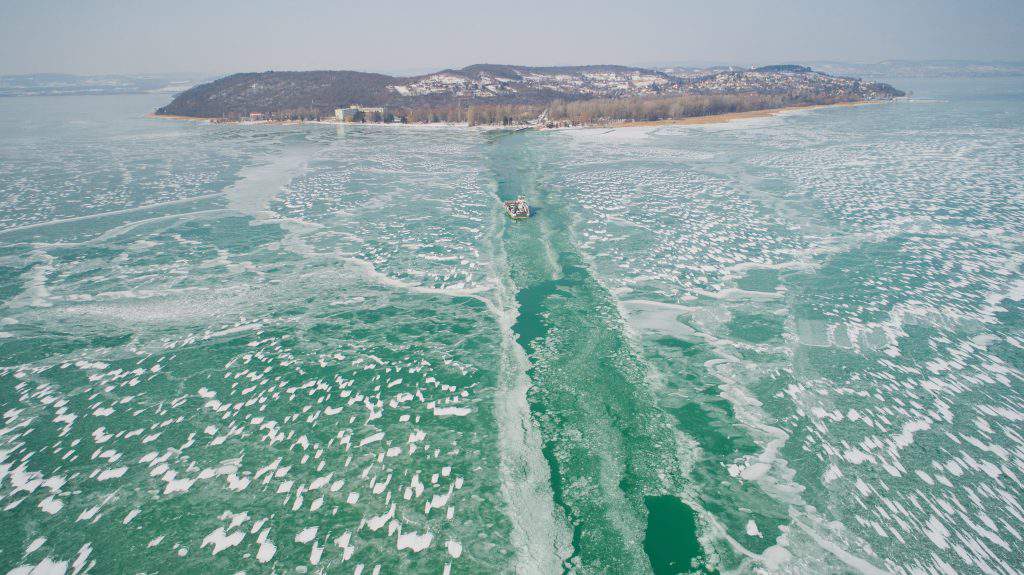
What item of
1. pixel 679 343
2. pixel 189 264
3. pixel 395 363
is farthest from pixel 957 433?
pixel 189 264

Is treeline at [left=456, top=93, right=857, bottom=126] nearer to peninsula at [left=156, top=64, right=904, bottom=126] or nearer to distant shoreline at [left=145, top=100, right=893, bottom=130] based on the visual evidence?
peninsula at [left=156, top=64, right=904, bottom=126]

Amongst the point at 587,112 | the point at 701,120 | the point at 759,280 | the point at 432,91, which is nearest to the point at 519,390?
the point at 759,280

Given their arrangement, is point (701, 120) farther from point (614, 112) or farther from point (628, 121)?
point (614, 112)

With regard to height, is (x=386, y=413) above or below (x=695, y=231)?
below

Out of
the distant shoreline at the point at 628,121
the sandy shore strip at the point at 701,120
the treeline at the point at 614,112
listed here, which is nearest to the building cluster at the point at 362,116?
the distant shoreline at the point at 628,121

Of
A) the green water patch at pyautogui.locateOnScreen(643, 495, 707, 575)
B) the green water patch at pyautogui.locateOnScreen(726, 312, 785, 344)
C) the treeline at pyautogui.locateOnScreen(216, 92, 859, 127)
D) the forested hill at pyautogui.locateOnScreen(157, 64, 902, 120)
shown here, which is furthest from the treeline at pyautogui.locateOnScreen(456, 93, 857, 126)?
the green water patch at pyautogui.locateOnScreen(643, 495, 707, 575)

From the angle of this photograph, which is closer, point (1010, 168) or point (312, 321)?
point (312, 321)

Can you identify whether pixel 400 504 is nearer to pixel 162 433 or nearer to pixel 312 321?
pixel 162 433

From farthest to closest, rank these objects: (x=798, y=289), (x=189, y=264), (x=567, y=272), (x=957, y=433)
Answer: (x=189, y=264) < (x=567, y=272) < (x=798, y=289) < (x=957, y=433)
